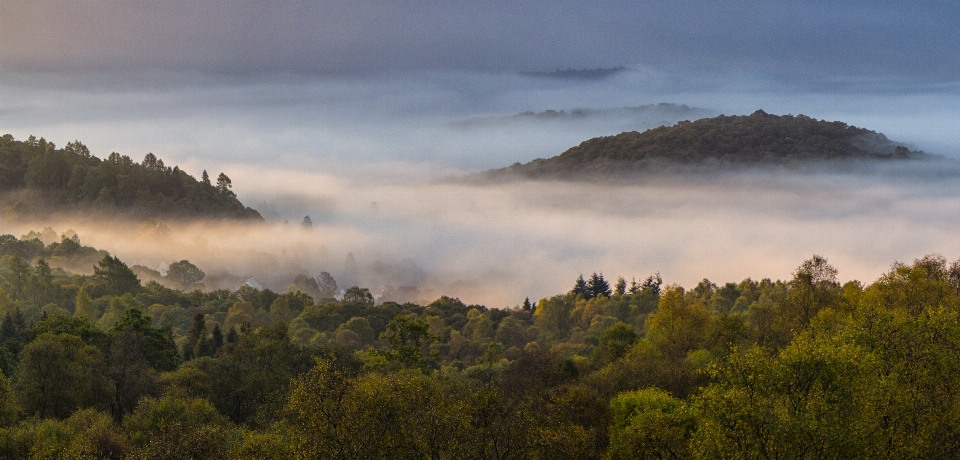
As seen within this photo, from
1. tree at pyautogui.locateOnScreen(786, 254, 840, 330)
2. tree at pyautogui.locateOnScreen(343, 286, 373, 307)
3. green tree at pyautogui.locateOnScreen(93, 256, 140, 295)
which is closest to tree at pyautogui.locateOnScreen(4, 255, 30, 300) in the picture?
green tree at pyautogui.locateOnScreen(93, 256, 140, 295)

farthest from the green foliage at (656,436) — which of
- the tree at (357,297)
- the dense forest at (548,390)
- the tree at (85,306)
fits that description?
the tree at (357,297)

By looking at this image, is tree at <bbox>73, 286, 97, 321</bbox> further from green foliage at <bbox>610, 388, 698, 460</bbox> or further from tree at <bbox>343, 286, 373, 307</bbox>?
green foliage at <bbox>610, 388, 698, 460</bbox>

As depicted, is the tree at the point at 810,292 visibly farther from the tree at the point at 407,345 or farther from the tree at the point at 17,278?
the tree at the point at 17,278

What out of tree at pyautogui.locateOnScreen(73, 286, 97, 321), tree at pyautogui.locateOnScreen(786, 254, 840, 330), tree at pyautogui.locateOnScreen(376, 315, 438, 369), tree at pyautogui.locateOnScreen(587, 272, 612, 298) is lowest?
tree at pyautogui.locateOnScreen(587, 272, 612, 298)

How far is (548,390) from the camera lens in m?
49.3

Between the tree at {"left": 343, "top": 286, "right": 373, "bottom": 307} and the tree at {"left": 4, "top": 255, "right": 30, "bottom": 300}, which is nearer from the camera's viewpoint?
the tree at {"left": 4, "top": 255, "right": 30, "bottom": 300}

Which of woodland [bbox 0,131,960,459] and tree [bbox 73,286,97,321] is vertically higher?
woodland [bbox 0,131,960,459]

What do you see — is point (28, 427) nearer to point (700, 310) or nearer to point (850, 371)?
point (850, 371)

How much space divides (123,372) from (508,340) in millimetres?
80064

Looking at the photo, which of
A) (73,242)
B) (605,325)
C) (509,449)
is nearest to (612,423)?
(509,449)

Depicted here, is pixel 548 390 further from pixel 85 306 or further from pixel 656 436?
pixel 85 306

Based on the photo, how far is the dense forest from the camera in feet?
101

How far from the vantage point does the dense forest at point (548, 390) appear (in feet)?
101

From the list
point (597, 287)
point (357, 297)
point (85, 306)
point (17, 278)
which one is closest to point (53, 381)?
point (85, 306)
